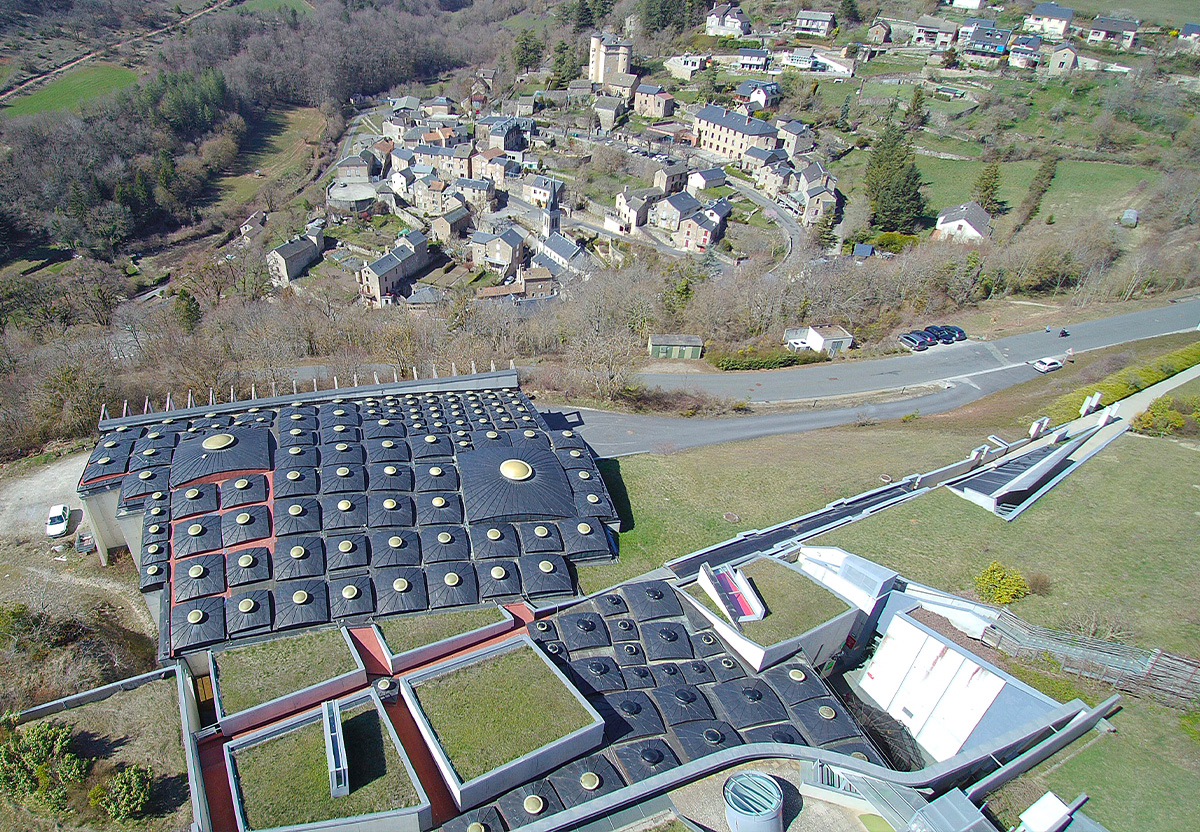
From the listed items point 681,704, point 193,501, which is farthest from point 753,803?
point 193,501

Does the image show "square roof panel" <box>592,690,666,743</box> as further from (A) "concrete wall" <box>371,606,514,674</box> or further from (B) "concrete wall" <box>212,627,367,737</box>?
(B) "concrete wall" <box>212,627,367,737</box>

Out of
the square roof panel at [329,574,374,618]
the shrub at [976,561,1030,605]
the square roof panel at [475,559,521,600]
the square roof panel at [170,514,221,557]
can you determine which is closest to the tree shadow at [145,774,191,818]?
the square roof panel at [329,574,374,618]

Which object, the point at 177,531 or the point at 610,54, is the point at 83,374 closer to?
the point at 177,531

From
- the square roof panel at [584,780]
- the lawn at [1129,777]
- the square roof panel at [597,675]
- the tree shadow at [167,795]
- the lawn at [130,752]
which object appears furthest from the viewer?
the square roof panel at [597,675]

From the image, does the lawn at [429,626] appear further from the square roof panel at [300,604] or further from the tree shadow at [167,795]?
the tree shadow at [167,795]

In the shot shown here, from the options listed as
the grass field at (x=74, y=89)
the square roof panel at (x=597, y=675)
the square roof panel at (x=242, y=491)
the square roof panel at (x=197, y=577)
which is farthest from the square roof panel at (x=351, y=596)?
the grass field at (x=74, y=89)

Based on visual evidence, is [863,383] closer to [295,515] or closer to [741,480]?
[741,480]
